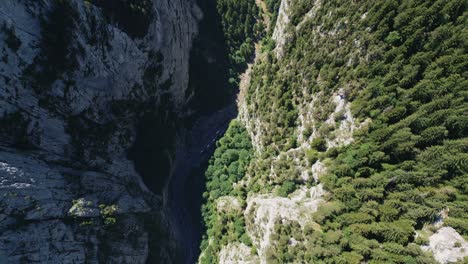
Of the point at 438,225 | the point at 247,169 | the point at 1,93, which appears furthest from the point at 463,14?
the point at 1,93

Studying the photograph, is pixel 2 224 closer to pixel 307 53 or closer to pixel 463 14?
pixel 307 53

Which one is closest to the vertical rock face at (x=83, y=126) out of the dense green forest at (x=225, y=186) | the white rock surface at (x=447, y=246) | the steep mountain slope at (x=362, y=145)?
the dense green forest at (x=225, y=186)

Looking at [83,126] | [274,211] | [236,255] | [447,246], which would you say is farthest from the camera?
[236,255]

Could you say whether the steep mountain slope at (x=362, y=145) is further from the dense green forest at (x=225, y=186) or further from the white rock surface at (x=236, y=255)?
the dense green forest at (x=225, y=186)

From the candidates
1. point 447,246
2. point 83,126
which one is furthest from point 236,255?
point 83,126

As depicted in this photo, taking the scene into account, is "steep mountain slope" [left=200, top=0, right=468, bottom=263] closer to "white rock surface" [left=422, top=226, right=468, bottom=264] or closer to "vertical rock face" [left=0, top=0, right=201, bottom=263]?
"white rock surface" [left=422, top=226, right=468, bottom=264]

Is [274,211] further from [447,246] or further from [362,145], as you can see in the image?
[447,246]
